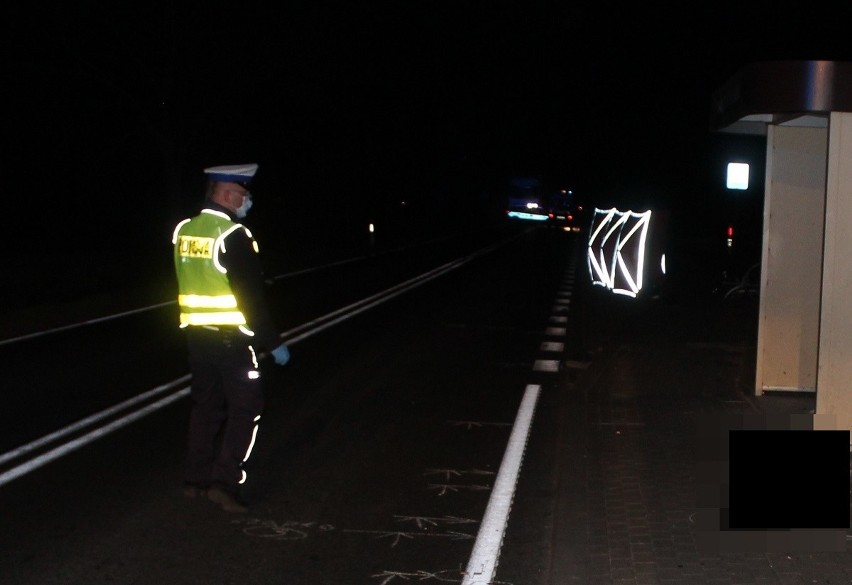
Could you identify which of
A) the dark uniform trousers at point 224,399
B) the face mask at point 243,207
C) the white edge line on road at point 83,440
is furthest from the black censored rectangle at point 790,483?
the white edge line on road at point 83,440

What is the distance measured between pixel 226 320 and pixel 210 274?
28 centimetres

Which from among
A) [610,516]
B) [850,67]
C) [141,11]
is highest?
[141,11]

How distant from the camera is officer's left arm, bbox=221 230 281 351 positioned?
7008mm

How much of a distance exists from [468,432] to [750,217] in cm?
1936

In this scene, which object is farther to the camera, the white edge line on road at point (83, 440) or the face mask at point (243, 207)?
the white edge line on road at point (83, 440)

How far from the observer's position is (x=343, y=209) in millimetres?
55688

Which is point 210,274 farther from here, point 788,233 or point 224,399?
point 788,233

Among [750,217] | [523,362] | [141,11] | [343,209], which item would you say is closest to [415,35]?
[343,209]

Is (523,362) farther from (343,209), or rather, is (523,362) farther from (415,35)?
(343,209)

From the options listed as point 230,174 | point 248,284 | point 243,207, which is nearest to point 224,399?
point 248,284

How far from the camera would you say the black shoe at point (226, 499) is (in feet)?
23.7

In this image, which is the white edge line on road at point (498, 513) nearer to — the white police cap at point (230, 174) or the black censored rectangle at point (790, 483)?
the black censored rectangle at point (790, 483)

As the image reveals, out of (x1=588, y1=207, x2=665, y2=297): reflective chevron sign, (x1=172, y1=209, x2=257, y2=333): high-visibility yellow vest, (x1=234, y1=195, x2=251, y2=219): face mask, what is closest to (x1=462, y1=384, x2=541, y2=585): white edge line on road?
(x1=172, y1=209, x2=257, y2=333): high-visibility yellow vest

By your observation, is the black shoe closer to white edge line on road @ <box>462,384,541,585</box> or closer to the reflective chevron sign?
white edge line on road @ <box>462,384,541,585</box>
